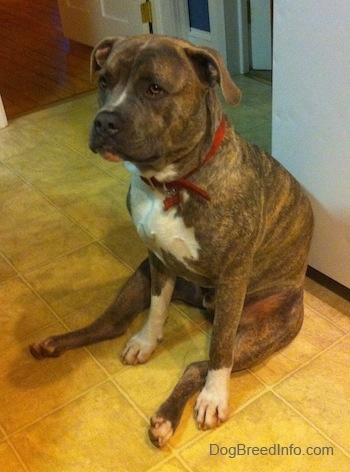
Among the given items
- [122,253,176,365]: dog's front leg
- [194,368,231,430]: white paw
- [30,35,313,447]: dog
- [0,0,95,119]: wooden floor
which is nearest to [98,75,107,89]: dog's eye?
[30,35,313,447]: dog

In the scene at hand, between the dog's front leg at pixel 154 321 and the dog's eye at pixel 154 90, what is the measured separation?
2.00 ft

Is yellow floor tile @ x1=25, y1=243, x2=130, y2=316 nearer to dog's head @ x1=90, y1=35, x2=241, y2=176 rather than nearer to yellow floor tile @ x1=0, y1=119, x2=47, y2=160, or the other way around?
dog's head @ x1=90, y1=35, x2=241, y2=176

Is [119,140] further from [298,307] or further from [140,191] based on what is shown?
[298,307]

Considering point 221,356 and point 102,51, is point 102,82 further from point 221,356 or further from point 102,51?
point 221,356

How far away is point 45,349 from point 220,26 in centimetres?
255

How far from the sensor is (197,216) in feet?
4.78

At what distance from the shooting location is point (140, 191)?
1.55 meters

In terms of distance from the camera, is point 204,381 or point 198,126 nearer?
point 198,126

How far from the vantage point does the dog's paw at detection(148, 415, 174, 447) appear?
1.51 meters

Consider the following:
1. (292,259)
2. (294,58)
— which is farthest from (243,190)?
(294,58)

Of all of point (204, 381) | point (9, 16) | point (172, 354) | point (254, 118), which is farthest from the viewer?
point (9, 16)

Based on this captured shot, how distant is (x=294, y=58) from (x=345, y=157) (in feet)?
1.10

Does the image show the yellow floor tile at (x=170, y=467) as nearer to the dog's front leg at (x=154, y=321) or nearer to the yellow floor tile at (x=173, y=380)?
the yellow floor tile at (x=173, y=380)

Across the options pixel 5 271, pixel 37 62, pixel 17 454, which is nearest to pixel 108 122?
pixel 17 454
